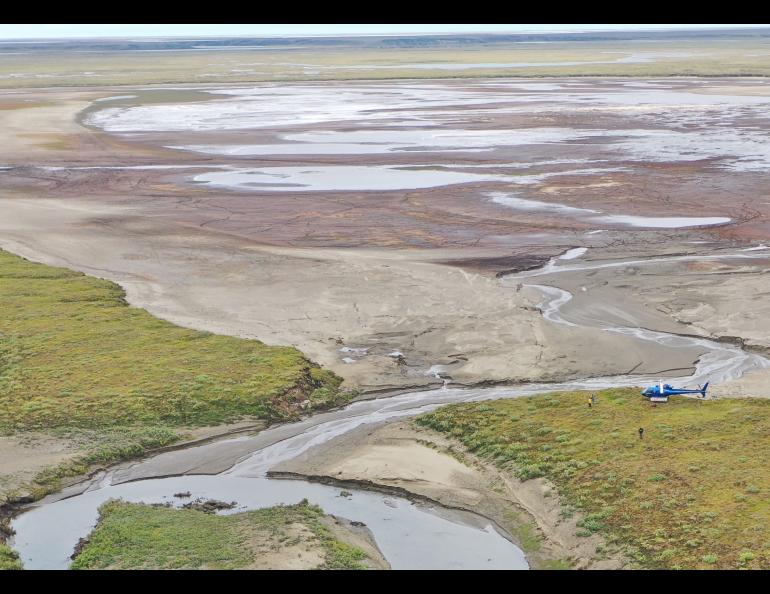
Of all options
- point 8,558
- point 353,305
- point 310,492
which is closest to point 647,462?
point 310,492

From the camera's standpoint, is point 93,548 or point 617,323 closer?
point 93,548

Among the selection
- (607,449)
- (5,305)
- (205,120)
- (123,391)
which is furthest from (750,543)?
(205,120)

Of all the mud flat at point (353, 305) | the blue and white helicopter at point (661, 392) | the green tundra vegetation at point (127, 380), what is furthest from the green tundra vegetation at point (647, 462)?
the green tundra vegetation at point (127, 380)

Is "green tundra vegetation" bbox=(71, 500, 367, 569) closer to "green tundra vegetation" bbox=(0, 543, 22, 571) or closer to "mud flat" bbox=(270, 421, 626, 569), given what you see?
"green tundra vegetation" bbox=(0, 543, 22, 571)

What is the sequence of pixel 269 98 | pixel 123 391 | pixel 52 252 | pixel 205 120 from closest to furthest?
pixel 123 391, pixel 52 252, pixel 205 120, pixel 269 98

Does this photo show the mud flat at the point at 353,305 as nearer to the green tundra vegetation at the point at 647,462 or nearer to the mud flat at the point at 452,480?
the green tundra vegetation at the point at 647,462

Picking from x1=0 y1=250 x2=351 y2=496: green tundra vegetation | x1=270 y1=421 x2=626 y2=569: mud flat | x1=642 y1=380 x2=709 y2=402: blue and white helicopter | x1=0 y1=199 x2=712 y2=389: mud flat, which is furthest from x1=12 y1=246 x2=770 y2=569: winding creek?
x1=642 y1=380 x2=709 y2=402: blue and white helicopter
